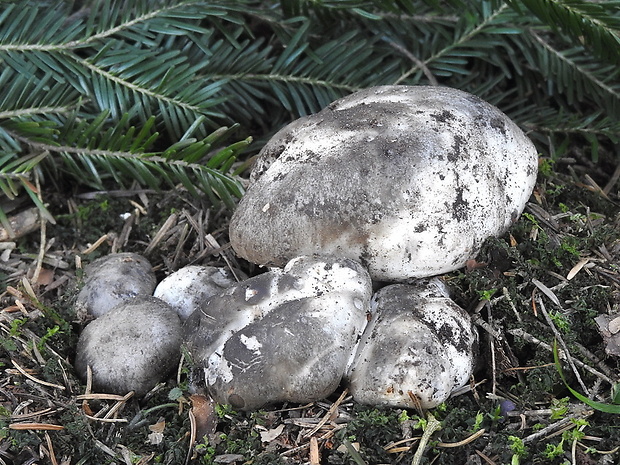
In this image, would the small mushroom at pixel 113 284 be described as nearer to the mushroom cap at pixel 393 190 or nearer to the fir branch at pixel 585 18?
the mushroom cap at pixel 393 190

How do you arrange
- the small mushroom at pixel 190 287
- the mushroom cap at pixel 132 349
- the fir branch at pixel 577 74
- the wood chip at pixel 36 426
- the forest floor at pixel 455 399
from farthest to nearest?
the fir branch at pixel 577 74 < the small mushroom at pixel 190 287 < the mushroom cap at pixel 132 349 < the wood chip at pixel 36 426 < the forest floor at pixel 455 399

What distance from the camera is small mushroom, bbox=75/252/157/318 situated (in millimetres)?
2363

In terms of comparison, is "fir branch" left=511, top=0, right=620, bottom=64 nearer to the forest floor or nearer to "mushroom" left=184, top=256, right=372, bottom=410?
the forest floor

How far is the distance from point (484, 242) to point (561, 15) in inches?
39.2

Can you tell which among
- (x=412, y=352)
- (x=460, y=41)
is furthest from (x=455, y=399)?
(x=460, y=41)

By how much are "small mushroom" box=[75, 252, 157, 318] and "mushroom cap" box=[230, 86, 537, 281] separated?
0.45 meters

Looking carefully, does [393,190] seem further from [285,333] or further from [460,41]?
[460,41]

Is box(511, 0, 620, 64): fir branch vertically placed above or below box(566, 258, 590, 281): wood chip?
above

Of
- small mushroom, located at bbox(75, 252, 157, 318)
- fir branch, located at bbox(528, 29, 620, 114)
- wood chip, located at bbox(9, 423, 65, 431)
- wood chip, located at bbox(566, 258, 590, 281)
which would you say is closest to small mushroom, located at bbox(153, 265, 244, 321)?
small mushroom, located at bbox(75, 252, 157, 318)

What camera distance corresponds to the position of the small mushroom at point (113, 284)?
2.36 m

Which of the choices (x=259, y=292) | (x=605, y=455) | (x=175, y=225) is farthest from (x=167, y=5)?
(x=605, y=455)

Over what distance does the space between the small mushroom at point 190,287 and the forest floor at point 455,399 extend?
0.15 m

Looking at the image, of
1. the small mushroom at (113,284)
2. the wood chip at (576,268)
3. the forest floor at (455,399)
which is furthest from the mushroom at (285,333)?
the wood chip at (576,268)

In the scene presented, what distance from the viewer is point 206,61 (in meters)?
2.75
